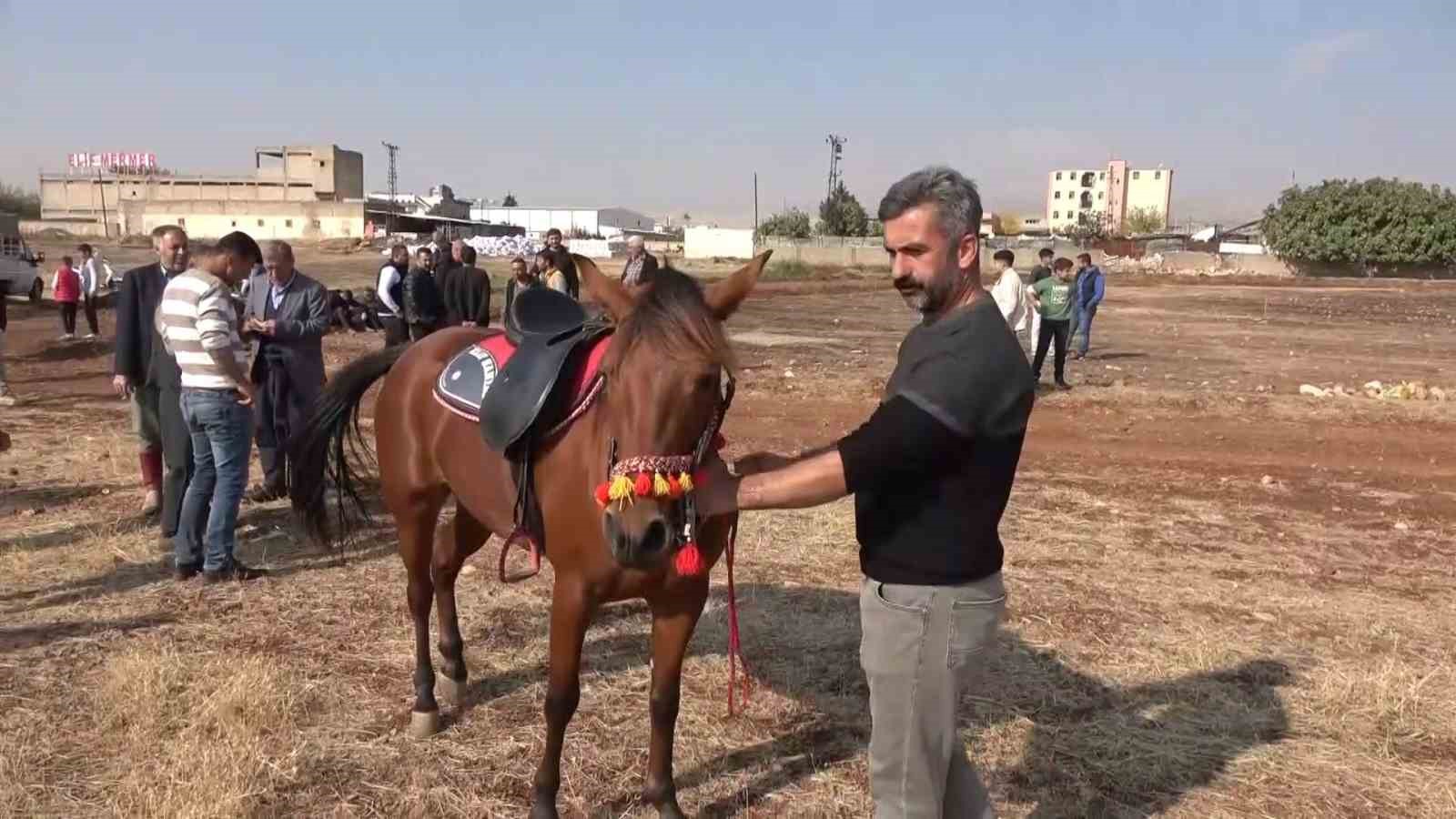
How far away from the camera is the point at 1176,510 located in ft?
24.5

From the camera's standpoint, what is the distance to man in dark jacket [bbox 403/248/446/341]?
10688mm

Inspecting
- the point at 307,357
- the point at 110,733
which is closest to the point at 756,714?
the point at 110,733

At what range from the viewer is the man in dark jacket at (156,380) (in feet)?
19.5

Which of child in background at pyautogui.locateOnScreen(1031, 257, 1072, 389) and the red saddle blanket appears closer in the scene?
the red saddle blanket

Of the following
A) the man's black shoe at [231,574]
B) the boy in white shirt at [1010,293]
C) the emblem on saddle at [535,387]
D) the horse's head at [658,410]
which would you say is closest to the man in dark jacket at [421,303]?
the man's black shoe at [231,574]

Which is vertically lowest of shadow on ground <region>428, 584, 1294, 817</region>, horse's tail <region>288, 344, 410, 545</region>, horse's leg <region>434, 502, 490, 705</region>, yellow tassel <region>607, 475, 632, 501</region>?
shadow on ground <region>428, 584, 1294, 817</region>

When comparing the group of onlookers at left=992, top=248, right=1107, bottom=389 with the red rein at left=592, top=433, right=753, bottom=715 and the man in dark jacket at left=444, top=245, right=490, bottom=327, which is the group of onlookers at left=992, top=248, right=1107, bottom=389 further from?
the red rein at left=592, top=433, right=753, bottom=715

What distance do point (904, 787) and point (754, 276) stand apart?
4.48 feet

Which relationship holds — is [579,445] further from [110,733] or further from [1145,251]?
[1145,251]

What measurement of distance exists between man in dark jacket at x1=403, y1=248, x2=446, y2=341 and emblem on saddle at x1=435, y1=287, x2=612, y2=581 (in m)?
7.33

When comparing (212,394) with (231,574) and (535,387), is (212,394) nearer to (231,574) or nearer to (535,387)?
(231,574)

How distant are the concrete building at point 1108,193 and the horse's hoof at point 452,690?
132347 mm

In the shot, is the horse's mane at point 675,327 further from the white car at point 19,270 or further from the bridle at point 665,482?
the white car at point 19,270

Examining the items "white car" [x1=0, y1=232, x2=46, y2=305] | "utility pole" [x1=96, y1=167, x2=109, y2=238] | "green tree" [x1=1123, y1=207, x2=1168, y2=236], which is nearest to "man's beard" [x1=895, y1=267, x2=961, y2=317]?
"white car" [x1=0, y1=232, x2=46, y2=305]
